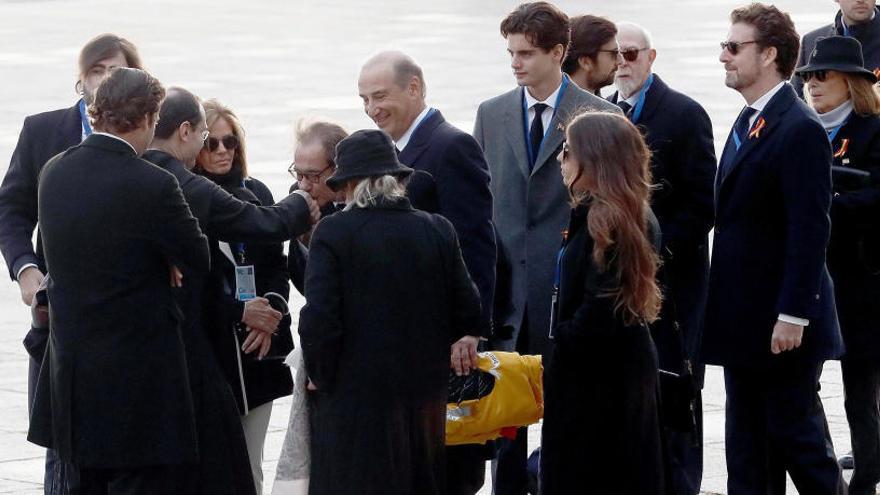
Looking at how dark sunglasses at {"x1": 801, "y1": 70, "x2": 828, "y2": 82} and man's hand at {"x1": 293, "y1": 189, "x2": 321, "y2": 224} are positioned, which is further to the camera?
dark sunglasses at {"x1": 801, "y1": 70, "x2": 828, "y2": 82}

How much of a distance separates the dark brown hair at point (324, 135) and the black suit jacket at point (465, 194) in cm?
34

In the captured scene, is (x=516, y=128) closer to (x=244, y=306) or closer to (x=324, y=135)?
(x=324, y=135)

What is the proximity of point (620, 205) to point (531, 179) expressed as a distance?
4.40ft

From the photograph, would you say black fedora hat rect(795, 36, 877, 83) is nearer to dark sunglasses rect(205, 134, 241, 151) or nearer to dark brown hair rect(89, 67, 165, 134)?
dark sunglasses rect(205, 134, 241, 151)

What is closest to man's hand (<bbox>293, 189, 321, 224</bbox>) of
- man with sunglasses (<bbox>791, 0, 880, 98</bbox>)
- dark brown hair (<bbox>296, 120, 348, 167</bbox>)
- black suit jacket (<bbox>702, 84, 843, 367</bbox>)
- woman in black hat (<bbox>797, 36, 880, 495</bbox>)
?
dark brown hair (<bbox>296, 120, 348, 167</bbox>)

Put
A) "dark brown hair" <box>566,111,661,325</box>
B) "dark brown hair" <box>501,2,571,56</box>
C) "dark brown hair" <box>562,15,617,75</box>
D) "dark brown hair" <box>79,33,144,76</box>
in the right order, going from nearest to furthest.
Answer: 1. "dark brown hair" <box>566,111,661,325</box>
2. "dark brown hair" <box>79,33,144,76</box>
3. "dark brown hair" <box>501,2,571,56</box>
4. "dark brown hair" <box>562,15,617,75</box>

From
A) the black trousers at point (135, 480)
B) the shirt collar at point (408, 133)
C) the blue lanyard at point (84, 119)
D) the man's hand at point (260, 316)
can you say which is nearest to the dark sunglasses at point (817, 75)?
the shirt collar at point (408, 133)

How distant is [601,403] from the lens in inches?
247

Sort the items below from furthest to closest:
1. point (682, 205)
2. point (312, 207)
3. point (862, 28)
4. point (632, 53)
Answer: point (862, 28)
point (632, 53)
point (682, 205)
point (312, 207)

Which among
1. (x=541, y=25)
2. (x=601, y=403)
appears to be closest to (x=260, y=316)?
(x=601, y=403)

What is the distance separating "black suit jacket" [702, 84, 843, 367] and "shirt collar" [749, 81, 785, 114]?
0.03 metres

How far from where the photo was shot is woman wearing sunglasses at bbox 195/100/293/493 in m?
6.55

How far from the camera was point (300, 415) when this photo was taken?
612 cm

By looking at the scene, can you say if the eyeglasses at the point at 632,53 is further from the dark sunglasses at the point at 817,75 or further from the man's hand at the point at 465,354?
the man's hand at the point at 465,354
